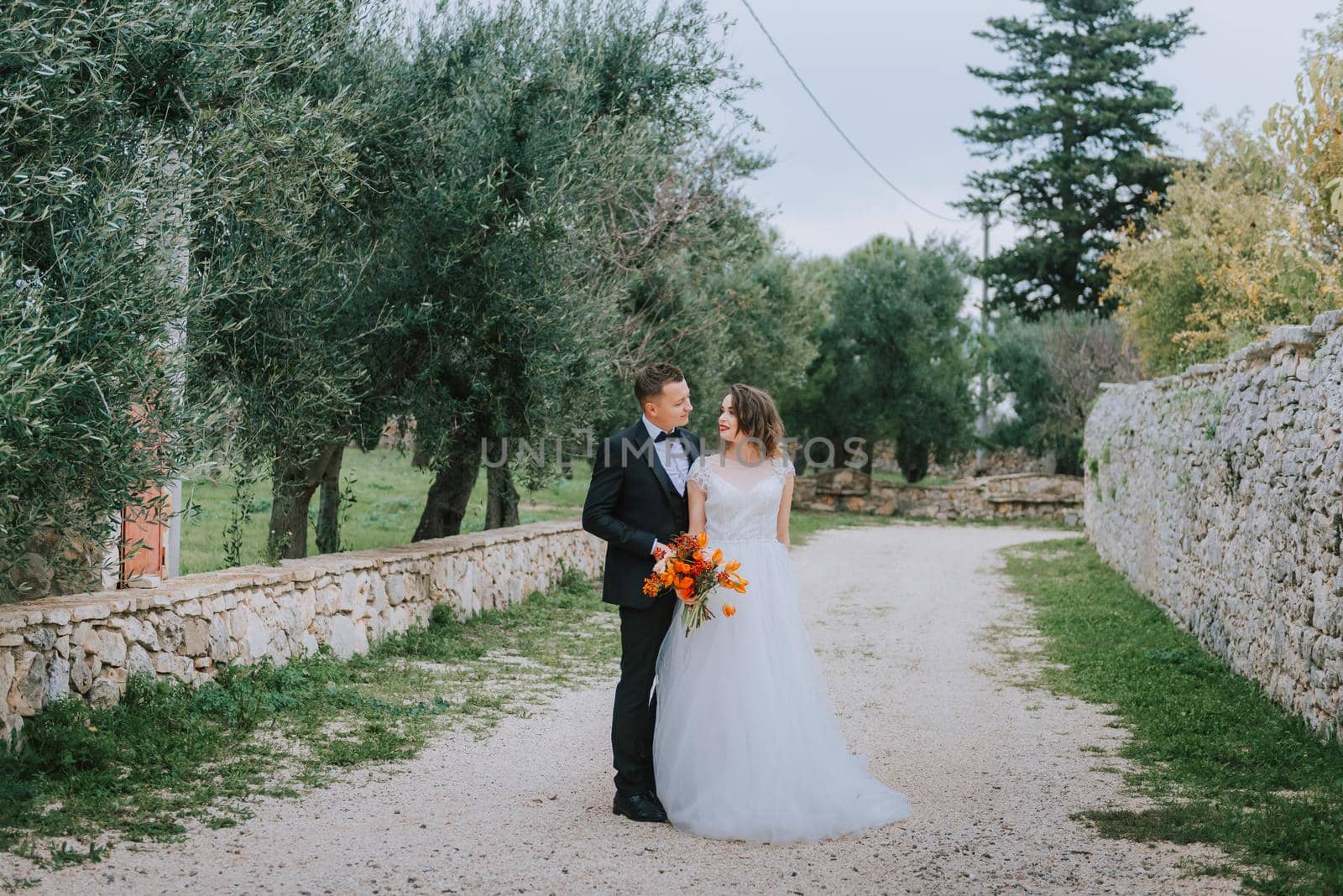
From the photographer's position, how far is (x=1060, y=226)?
35.7m

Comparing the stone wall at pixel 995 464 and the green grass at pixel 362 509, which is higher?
the stone wall at pixel 995 464

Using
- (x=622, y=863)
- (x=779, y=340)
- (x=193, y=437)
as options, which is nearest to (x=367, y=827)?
(x=622, y=863)

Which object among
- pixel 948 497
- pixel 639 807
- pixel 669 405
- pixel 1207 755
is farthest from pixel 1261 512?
pixel 948 497

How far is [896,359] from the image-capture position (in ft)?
91.5

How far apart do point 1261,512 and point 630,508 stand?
201 inches

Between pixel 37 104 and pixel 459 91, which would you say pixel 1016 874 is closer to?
pixel 37 104

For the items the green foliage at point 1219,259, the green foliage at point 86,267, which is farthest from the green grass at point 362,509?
the green foliage at point 1219,259

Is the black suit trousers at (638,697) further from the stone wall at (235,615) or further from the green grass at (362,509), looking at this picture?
the stone wall at (235,615)

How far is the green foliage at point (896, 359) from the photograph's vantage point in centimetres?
2756

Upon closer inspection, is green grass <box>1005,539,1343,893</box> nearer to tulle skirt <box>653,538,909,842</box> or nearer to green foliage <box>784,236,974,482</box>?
tulle skirt <box>653,538,909,842</box>

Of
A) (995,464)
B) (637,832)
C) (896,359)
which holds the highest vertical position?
(896,359)

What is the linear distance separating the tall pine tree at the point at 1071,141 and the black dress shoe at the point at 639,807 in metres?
31.9

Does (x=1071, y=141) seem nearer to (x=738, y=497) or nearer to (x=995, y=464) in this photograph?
(x=995, y=464)

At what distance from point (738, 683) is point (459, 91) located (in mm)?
6075
